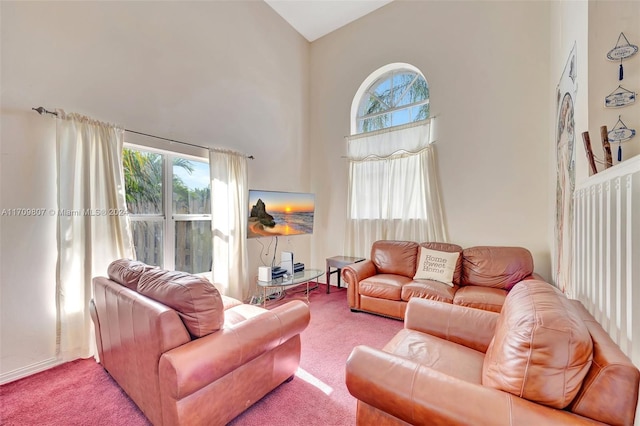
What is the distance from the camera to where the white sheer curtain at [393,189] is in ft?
11.7

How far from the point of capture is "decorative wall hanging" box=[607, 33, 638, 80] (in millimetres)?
1507

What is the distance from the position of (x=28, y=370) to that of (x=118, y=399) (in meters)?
0.93

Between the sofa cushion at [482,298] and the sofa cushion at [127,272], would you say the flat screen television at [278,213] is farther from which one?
the sofa cushion at [482,298]

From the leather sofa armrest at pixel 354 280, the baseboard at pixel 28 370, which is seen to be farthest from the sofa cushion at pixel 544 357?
the baseboard at pixel 28 370

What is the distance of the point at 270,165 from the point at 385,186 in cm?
177

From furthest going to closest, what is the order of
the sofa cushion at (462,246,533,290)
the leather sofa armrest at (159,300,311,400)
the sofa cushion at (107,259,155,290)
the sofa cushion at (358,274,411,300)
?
the sofa cushion at (358,274,411,300)
the sofa cushion at (462,246,533,290)
the sofa cushion at (107,259,155,290)
the leather sofa armrest at (159,300,311,400)

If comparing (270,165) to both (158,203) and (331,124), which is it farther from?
(158,203)

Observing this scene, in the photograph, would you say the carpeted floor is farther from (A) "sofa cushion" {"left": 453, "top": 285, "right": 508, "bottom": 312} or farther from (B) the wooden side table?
(B) the wooden side table

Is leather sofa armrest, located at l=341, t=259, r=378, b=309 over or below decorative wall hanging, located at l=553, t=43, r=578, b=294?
below

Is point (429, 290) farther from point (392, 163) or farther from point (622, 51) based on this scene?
point (622, 51)

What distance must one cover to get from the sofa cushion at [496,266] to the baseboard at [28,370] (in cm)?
397

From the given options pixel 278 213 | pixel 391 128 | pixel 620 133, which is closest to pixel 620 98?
pixel 620 133

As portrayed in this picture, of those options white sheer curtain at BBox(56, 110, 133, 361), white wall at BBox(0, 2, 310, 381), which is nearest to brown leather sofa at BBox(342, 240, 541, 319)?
white wall at BBox(0, 2, 310, 381)

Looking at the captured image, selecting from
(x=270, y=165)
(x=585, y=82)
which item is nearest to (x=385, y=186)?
(x=270, y=165)
